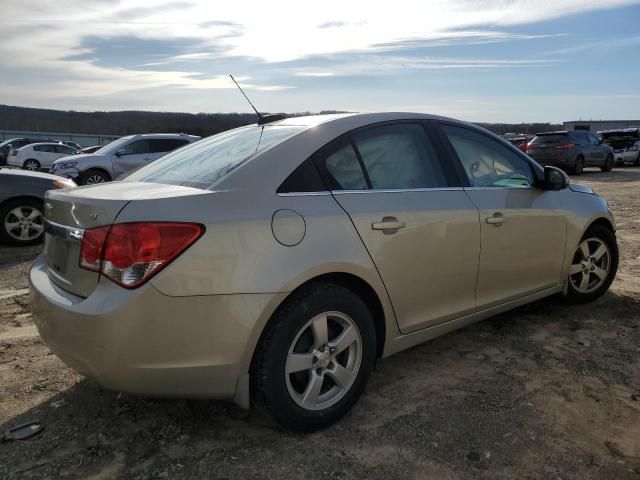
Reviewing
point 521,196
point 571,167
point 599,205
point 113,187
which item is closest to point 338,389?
point 113,187

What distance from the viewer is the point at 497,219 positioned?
11.6ft

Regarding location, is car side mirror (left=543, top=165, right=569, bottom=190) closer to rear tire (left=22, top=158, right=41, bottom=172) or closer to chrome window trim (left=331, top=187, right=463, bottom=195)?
chrome window trim (left=331, top=187, right=463, bottom=195)

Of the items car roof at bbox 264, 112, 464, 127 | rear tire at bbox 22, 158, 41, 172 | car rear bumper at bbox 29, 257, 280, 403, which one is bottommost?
rear tire at bbox 22, 158, 41, 172

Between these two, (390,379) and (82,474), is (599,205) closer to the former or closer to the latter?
(390,379)

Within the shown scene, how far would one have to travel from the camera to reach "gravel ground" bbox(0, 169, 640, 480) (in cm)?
248

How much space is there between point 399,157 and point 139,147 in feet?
40.8

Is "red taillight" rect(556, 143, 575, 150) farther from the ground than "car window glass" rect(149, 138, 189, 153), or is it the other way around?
"red taillight" rect(556, 143, 575, 150)

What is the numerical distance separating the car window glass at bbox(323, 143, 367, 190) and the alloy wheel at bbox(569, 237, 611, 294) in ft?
7.71

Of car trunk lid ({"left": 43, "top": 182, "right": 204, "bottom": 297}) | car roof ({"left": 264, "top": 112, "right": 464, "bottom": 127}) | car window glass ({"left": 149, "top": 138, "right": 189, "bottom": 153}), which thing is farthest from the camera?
car window glass ({"left": 149, "top": 138, "right": 189, "bottom": 153})

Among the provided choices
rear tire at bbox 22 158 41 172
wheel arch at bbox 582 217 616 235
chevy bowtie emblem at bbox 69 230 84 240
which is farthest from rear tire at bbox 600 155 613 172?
rear tire at bbox 22 158 41 172

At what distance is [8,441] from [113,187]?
1352mm

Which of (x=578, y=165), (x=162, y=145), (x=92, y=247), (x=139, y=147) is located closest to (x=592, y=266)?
(x=92, y=247)

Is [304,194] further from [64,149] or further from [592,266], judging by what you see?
[64,149]

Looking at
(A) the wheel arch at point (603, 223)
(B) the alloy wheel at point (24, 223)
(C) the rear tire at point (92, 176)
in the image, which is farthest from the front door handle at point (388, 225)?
(C) the rear tire at point (92, 176)
